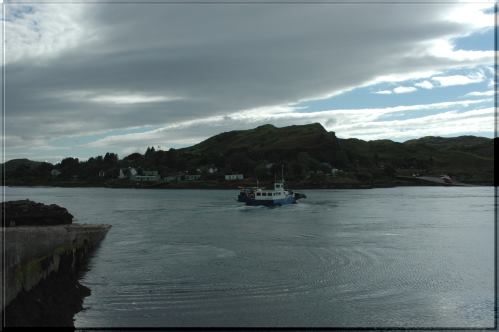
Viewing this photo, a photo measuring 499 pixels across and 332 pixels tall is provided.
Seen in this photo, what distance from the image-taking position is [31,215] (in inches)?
1486

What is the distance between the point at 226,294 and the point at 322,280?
5668 millimetres

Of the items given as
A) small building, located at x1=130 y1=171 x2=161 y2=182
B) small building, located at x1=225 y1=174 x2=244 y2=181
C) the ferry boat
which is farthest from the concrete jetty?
small building, located at x1=130 y1=171 x2=161 y2=182

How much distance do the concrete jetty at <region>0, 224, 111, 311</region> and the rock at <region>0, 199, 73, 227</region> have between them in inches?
480

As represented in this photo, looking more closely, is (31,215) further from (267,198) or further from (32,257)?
(267,198)

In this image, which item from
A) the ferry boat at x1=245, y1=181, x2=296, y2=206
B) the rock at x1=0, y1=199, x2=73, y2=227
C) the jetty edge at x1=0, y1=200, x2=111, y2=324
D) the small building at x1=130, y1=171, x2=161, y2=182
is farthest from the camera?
the small building at x1=130, y1=171, x2=161, y2=182

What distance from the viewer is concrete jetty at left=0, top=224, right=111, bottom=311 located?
14.3m

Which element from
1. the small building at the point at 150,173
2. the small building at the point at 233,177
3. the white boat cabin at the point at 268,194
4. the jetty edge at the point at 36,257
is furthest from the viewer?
the small building at the point at 150,173

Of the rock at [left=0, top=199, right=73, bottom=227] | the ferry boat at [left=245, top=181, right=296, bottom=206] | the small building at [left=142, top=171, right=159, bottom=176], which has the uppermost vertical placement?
the small building at [left=142, top=171, right=159, bottom=176]

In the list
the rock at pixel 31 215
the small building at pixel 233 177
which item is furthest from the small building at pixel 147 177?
the rock at pixel 31 215

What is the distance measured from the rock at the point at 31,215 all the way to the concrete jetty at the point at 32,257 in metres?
12.2

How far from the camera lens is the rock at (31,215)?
1439 inches

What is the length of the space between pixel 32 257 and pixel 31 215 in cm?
2249

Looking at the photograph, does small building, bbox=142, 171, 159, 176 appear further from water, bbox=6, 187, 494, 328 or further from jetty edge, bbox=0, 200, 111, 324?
jetty edge, bbox=0, 200, 111, 324

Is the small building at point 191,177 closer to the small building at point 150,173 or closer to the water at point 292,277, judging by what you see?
the small building at point 150,173
